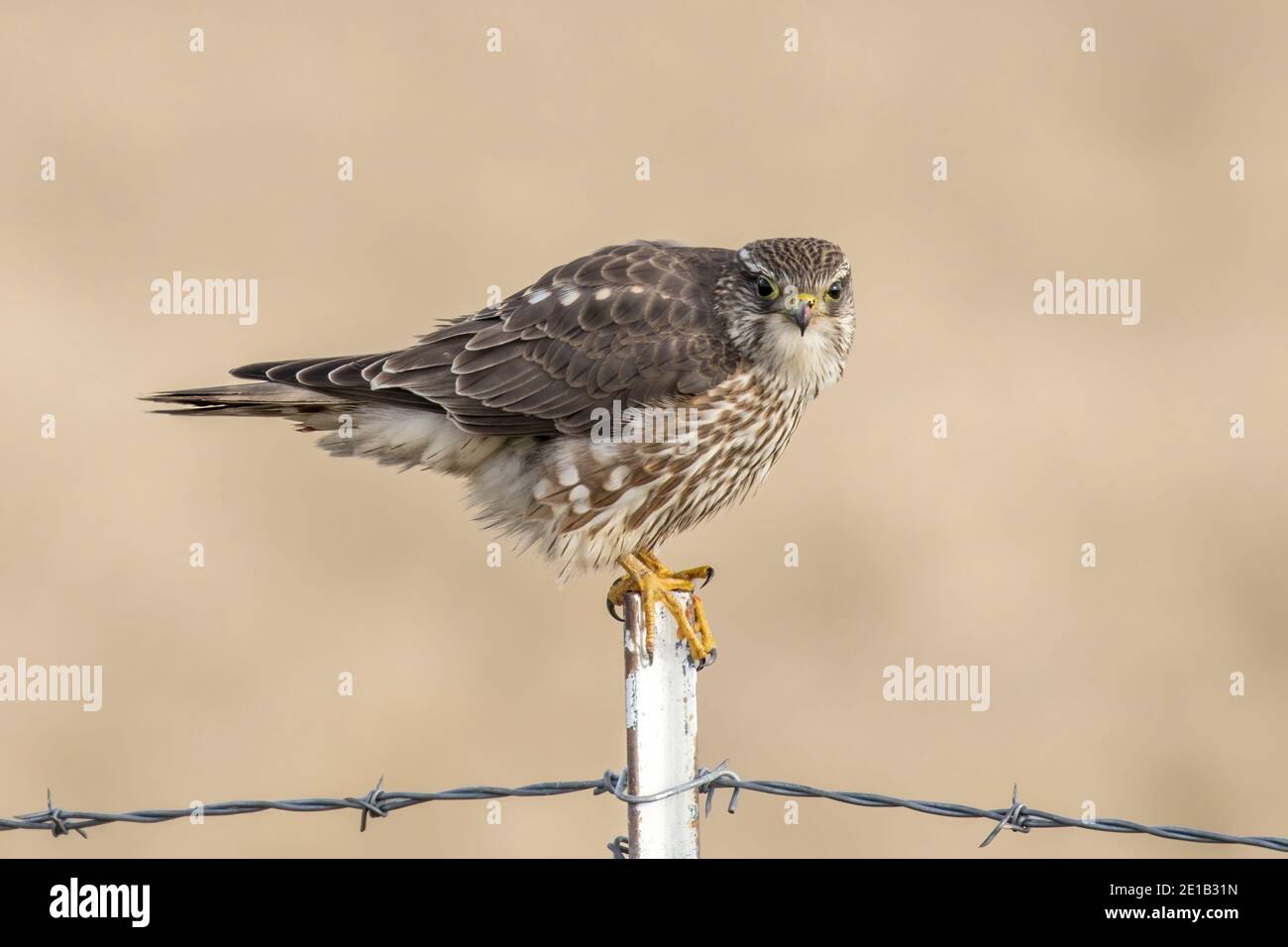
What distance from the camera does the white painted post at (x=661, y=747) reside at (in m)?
4.78

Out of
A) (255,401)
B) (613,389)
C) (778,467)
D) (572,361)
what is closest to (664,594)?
(613,389)

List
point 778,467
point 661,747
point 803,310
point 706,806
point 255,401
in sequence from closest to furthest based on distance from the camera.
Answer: point 661,747, point 706,806, point 803,310, point 255,401, point 778,467

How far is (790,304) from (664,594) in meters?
1.16

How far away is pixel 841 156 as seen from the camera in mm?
13227

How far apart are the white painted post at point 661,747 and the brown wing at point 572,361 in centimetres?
159

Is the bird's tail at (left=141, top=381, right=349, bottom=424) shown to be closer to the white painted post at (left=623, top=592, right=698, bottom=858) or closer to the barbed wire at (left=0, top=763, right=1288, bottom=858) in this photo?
the barbed wire at (left=0, top=763, right=1288, bottom=858)

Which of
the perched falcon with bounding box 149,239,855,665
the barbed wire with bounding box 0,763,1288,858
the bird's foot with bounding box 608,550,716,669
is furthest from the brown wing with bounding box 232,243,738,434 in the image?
the barbed wire with bounding box 0,763,1288,858

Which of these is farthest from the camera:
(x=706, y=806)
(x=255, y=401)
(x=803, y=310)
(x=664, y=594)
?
(x=255, y=401)

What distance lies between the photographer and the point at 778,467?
35.4 feet

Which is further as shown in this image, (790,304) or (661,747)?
(790,304)

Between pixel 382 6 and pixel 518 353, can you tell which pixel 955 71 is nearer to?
pixel 382 6

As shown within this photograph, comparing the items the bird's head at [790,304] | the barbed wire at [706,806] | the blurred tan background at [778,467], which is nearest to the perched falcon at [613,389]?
the bird's head at [790,304]

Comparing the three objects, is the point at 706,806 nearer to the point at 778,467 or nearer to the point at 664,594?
the point at 664,594

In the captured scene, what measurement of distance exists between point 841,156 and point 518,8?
283cm
